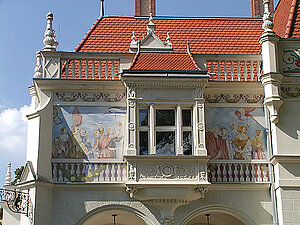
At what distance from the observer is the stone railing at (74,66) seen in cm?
1964

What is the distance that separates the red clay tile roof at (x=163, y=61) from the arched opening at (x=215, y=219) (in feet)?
17.9

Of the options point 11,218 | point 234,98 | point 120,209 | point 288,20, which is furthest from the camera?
point 11,218

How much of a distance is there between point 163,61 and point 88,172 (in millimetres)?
4533

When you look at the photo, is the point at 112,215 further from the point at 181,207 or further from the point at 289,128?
the point at 289,128

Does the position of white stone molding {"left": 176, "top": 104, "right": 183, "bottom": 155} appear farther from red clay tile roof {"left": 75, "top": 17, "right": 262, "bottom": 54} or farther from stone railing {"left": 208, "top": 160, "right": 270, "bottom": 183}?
red clay tile roof {"left": 75, "top": 17, "right": 262, "bottom": 54}

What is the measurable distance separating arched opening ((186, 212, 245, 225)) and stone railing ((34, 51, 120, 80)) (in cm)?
612

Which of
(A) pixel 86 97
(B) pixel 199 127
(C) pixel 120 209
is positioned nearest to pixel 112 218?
(C) pixel 120 209

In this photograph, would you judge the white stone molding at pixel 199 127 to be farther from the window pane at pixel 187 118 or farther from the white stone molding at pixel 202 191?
the white stone molding at pixel 202 191

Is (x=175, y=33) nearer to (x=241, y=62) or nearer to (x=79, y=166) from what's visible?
(x=241, y=62)

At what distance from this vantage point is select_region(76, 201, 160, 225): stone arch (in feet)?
60.0

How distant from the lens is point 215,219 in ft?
71.5

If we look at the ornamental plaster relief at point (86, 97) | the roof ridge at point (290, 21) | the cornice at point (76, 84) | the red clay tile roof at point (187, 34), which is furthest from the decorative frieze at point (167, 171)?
the roof ridge at point (290, 21)

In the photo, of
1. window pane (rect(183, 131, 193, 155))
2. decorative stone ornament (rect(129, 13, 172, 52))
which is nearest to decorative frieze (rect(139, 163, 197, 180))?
window pane (rect(183, 131, 193, 155))

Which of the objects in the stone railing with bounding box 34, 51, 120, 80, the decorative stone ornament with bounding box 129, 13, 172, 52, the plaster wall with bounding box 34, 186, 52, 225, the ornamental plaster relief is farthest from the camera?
the decorative stone ornament with bounding box 129, 13, 172, 52
